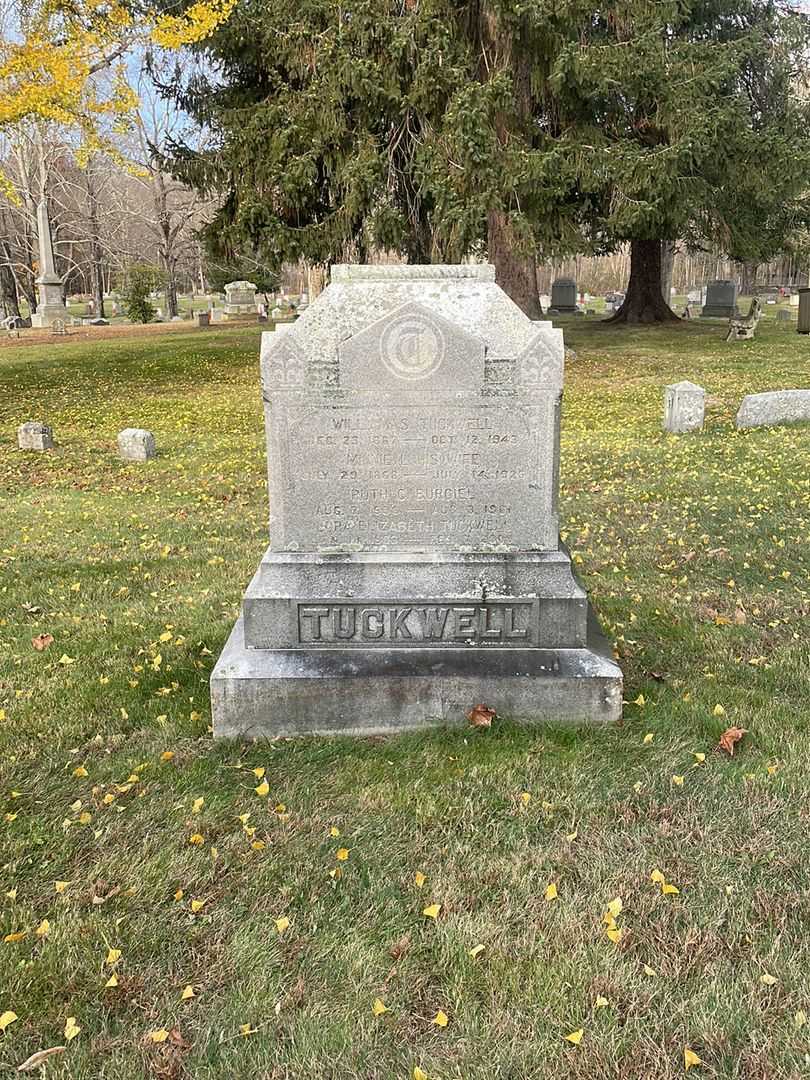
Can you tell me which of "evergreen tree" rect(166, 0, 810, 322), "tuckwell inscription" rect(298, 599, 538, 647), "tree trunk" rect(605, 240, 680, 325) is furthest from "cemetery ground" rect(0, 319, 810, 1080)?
"tree trunk" rect(605, 240, 680, 325)

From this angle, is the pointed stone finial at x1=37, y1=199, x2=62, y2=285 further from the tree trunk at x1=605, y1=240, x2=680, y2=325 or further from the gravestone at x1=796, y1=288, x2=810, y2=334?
the gravestone at x1=796, y1=288, x2=810, y2=334

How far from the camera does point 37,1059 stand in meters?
2.38

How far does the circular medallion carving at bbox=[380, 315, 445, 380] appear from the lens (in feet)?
12.7

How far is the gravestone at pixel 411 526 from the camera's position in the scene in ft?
12.9

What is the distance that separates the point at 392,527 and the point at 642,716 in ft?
5.16

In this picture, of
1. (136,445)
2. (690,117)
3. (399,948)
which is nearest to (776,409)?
(136,445)

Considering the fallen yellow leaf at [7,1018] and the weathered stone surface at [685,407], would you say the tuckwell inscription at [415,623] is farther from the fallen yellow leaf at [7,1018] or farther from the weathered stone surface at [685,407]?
the weathered stone surface at [685,407]

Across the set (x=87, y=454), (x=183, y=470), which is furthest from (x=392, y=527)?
(x=87, y=454)

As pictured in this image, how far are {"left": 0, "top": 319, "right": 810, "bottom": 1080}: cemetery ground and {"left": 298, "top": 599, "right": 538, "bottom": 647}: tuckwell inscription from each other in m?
0.45

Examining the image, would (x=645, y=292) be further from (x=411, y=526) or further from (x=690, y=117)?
(x=411, y=526)

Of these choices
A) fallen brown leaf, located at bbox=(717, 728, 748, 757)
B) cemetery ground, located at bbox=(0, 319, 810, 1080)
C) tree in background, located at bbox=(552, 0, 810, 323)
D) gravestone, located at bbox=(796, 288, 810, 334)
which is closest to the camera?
cemetery ground, located at bbox=(0, 319, 810, 1080)

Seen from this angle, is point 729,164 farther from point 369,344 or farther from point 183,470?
point 369,344

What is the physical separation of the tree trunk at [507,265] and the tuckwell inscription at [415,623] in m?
16.0

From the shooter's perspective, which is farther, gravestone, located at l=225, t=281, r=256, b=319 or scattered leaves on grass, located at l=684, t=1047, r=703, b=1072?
gravestone, located at l=225, t=281, r=256, b=319
